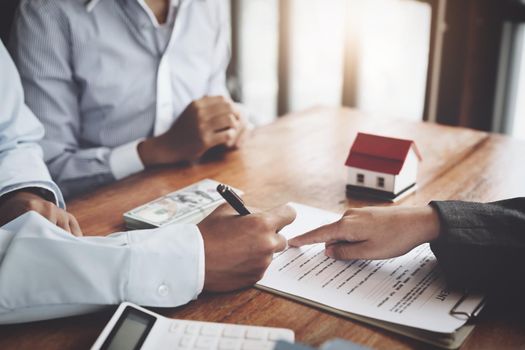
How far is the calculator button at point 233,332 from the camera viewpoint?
28.6 inches

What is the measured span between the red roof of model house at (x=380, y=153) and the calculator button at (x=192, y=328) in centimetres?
59

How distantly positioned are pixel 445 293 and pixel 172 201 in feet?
1.87

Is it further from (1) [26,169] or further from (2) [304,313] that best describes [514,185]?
(1) [26,169]

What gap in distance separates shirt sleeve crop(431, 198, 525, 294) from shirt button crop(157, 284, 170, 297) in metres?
0.42

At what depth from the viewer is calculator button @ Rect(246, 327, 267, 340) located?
0.72 metres

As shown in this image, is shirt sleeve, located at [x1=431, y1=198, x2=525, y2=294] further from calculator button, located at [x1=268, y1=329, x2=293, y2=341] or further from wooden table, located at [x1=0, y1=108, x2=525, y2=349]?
calculator button, located at [x1=268, y1=329, x2=293, y2=341]

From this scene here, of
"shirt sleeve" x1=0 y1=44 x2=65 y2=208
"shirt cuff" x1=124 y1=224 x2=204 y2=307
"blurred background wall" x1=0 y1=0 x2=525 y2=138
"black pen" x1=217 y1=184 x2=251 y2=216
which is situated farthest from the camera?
"blurred background wall" x1=0 y1=0 x2=525 y2=138

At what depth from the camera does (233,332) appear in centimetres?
73

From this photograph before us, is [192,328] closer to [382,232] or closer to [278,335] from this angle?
[278,335]

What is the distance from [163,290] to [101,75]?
36.2 inches

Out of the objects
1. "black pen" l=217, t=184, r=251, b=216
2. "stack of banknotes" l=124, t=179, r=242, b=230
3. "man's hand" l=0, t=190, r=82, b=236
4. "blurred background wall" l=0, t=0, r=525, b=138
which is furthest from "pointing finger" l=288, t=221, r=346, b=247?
"blurred background wall" l=0, t=0, r=525, b=138

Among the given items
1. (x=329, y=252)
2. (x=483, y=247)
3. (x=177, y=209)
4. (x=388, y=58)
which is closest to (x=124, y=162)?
(x=177, y=209)

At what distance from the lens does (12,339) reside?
2.51ft

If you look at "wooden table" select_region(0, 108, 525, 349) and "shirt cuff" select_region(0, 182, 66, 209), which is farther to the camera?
"shirt cuff" select_region(0, 182, 66, 209)
